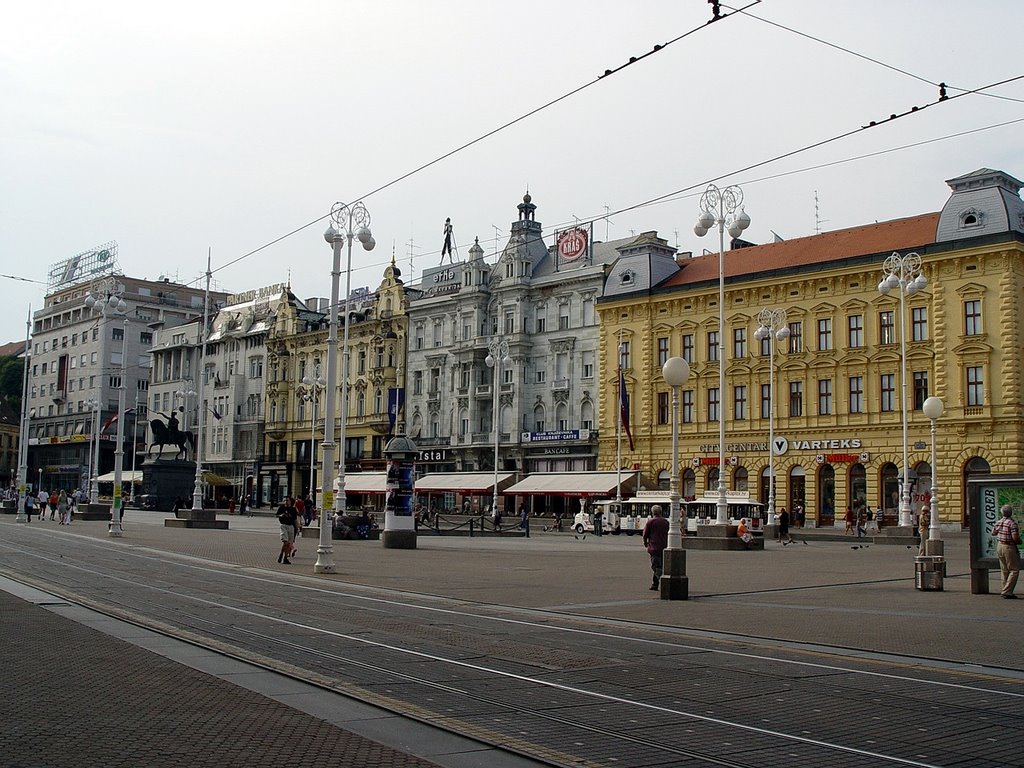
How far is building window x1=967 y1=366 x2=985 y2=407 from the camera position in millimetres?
55750

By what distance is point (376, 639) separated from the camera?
535 inches

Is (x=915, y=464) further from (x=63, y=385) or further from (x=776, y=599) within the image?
(x=63, y=385)

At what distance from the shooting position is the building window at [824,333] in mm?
62281

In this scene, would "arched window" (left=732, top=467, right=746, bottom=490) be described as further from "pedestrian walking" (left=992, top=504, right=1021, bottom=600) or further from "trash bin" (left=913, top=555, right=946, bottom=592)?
"pedestrian walking" (left=992, top=504, right=1021, bottom=600)

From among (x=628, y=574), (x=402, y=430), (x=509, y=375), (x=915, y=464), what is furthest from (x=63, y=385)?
(x=628, y=574)

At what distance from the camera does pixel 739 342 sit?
66.9 m

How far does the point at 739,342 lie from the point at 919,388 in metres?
12.0

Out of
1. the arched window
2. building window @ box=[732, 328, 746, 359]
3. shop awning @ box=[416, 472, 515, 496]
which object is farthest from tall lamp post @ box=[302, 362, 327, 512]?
the arched window

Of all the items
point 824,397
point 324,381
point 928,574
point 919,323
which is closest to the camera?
point 928,574

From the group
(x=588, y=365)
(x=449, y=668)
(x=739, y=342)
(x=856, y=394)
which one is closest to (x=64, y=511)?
(x=588, y=365)

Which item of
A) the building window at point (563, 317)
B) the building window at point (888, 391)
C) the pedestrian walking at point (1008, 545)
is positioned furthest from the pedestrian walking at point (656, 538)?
the building window at point (563, 317)

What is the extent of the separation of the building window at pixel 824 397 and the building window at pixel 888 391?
318 cm

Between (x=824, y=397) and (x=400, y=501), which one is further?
(x=824, y=397)

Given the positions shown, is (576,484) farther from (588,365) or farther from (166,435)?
(166,435)
